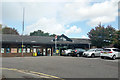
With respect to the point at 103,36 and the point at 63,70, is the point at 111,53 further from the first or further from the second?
the point at 103,36

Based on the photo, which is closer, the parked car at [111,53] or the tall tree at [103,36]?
the parked car at [111,53]

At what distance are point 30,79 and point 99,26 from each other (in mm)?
31493

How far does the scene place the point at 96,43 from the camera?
112 ft

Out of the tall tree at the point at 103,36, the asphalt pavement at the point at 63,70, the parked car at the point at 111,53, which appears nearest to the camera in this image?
the asphalt pavement at the point at 63,70

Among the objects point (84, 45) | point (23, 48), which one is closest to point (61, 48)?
point (84, 45)

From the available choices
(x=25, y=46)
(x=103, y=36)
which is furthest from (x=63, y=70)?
(x=103, y=36)

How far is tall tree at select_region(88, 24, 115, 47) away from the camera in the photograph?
33.2 metres

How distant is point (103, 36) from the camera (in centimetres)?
3344

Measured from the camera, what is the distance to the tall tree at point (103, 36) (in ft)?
109

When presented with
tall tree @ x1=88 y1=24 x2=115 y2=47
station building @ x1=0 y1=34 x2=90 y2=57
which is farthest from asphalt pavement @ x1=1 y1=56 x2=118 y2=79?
tall tree @ x1=88 y1=24 x2=115 y2=47

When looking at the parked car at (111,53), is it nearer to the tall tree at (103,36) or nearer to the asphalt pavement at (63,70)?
the asphalt pavement at (63,70)

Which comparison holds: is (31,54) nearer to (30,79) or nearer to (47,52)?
(47,52)

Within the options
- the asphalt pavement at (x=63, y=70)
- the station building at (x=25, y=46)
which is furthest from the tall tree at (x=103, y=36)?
the asphalt pavement at (x=63, y=70)

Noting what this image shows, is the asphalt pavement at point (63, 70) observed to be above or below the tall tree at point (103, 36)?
below
